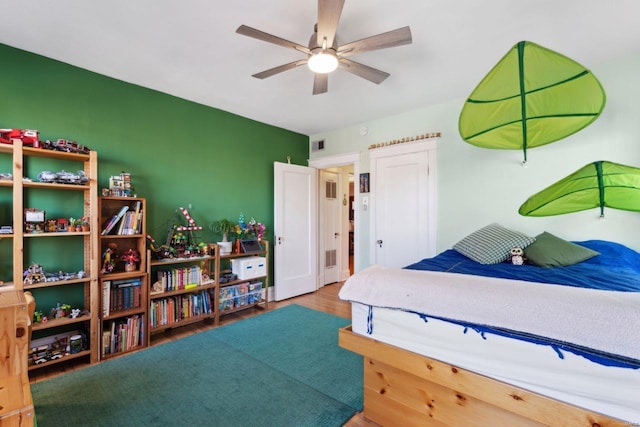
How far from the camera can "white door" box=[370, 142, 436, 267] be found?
3.60m

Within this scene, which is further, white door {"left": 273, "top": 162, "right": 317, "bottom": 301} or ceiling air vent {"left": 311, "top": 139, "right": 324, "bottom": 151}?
ceiling air vent {"left": 311, "top": 139, "right": 324, "bottom": 151}

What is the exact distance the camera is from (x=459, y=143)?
3.35 meters

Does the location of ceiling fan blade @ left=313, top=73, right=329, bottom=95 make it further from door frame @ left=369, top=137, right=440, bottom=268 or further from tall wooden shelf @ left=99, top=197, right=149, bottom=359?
tall wooden shelf @ left=99, top=197, right=149, bottom=359

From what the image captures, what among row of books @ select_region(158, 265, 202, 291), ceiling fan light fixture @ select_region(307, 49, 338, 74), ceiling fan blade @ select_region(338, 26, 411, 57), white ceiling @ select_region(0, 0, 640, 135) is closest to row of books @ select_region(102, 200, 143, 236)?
row of books @ select_region(158, 265, 202, 291)

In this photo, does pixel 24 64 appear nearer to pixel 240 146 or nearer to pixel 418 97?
pixel 240 146

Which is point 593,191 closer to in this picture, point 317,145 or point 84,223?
point 317,145

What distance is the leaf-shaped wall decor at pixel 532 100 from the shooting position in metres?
1.51

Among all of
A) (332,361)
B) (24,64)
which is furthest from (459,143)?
(24,64)

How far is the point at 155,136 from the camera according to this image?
3111 mm

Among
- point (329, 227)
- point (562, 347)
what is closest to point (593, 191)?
point (562, 347)

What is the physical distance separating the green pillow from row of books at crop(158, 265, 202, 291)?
130 inches

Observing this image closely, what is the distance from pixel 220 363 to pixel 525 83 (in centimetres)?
293

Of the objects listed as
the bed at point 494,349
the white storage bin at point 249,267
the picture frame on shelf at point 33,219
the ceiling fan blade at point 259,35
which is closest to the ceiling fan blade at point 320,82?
the ceiling fan blade at point 259,35

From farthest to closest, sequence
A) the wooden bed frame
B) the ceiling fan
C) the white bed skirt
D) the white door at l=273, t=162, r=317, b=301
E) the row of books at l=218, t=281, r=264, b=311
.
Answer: the white door at l=273, t=162, r=317, b=301
the row of books at l=218, t=281, r=264, b=311
the ceiling fan
the wooden bed frame
the white bed skirt
